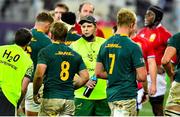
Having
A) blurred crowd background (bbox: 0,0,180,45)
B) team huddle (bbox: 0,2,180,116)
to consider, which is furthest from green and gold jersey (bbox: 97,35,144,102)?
blurred crowd background (bbox: 0,0,180,45)

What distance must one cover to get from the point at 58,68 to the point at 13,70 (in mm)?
785

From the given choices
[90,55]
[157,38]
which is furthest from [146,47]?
[157,38]

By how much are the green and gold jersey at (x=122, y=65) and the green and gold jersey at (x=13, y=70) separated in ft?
4.18

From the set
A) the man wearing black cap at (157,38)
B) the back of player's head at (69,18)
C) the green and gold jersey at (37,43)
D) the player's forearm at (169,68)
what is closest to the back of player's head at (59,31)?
the player's forearm at (169,68)

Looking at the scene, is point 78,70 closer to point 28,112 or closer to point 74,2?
point 28,112

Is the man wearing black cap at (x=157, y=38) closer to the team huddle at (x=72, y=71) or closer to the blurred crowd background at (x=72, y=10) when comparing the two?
the team huddle at (x=72, y=71)

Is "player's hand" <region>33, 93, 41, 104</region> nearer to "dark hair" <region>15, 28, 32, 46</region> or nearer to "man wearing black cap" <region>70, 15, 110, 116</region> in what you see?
"dark hair" <region>15, 28, 32, 46</region>

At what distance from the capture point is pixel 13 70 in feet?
37.8

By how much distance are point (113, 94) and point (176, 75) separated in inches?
42.3

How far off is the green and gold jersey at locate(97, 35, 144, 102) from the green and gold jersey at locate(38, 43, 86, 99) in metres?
0.56

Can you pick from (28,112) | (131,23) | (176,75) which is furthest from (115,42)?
(28,112)

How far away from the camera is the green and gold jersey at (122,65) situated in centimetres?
1092

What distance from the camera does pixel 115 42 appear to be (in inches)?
436

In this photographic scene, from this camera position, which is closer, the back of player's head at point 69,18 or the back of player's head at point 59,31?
the back of player's head at point 59,31
